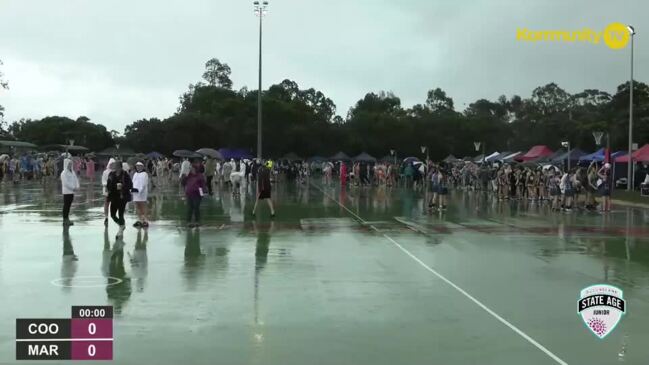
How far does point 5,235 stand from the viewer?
14.1 metres

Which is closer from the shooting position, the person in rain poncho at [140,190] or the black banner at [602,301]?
the black banner at [602,301]

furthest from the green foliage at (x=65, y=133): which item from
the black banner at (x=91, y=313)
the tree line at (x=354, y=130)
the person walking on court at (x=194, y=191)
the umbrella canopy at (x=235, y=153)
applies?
the black banner at (x=91, y=313)

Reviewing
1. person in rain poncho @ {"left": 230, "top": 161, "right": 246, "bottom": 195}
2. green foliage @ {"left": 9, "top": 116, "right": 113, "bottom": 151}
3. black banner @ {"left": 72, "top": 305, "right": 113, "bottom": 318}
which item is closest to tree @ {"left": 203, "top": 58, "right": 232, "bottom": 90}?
green foliage @ {"left": 9, "top": 116, "right": 113, "bottom": 151}

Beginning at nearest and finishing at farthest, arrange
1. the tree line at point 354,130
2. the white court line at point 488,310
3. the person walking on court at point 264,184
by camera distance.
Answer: the white court line at point 488,310 → the person walking on court at point 264,184 → the tree line at point 354,130

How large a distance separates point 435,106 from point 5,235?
108675 mm

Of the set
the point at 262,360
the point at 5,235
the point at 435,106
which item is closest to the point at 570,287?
the point at 262,360

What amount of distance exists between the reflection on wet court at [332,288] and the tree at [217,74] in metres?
102

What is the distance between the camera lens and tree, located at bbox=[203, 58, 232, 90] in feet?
386

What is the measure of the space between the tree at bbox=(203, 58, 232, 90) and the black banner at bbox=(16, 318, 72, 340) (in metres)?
114

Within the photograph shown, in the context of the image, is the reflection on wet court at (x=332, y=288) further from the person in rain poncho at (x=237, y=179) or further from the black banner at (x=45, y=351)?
the person in rain poncho at (x=237, y=179)

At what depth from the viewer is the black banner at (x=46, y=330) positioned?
5.71 meters

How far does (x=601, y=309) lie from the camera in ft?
20.5

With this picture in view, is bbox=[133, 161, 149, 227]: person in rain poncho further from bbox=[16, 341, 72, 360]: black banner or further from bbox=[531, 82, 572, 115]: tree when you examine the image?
bbox=[531, 82, 572, 115]: tree
